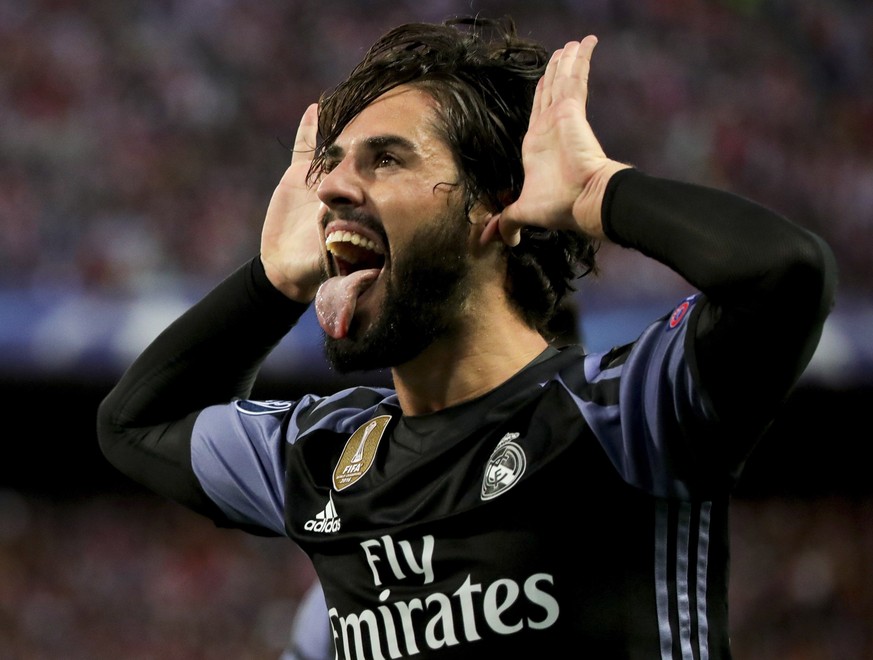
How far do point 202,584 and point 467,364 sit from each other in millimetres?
6052

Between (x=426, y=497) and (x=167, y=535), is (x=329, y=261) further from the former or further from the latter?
(x=167, y=535)

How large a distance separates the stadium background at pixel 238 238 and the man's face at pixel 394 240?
4746 millimetres

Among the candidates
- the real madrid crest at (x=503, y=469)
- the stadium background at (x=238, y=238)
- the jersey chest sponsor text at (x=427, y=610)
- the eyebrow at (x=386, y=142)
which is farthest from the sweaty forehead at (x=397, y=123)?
the stadium background at (x=238, y=238)

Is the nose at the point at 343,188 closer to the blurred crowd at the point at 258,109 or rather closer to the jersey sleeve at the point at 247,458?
the jersey sleeve at the point at 247,458

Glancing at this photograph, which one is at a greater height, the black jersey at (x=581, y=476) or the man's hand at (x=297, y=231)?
the man's hand at (x=297, y=231)

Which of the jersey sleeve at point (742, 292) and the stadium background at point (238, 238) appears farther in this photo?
the stadium background at point (238, 238)

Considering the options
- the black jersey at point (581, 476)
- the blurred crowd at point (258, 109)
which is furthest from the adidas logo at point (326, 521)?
the blurred crowd at point (258, 109)

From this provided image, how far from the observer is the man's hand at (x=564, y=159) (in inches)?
69.6

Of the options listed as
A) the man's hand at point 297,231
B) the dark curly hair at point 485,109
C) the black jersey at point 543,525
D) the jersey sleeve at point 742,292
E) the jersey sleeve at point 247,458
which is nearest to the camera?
the jersey sleeve at point 742,292

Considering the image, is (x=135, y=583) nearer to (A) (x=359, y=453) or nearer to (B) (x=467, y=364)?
(A) (x=359, y=453)

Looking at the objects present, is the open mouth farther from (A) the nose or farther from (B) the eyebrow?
(B) the eyebrow

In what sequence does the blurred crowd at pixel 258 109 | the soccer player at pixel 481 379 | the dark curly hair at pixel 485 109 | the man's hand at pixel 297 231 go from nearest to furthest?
the soccer player at pixel 481 379
the dark curly hair at pixel 485 109
the man's hand at pixel 297 231
the blurred crowd at pixel 258 109

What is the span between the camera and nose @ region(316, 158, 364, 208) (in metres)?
2.07

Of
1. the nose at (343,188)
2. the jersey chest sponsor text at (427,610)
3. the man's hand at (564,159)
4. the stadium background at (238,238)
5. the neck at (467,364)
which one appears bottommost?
the jersey chest sponsor text at (427,610)
